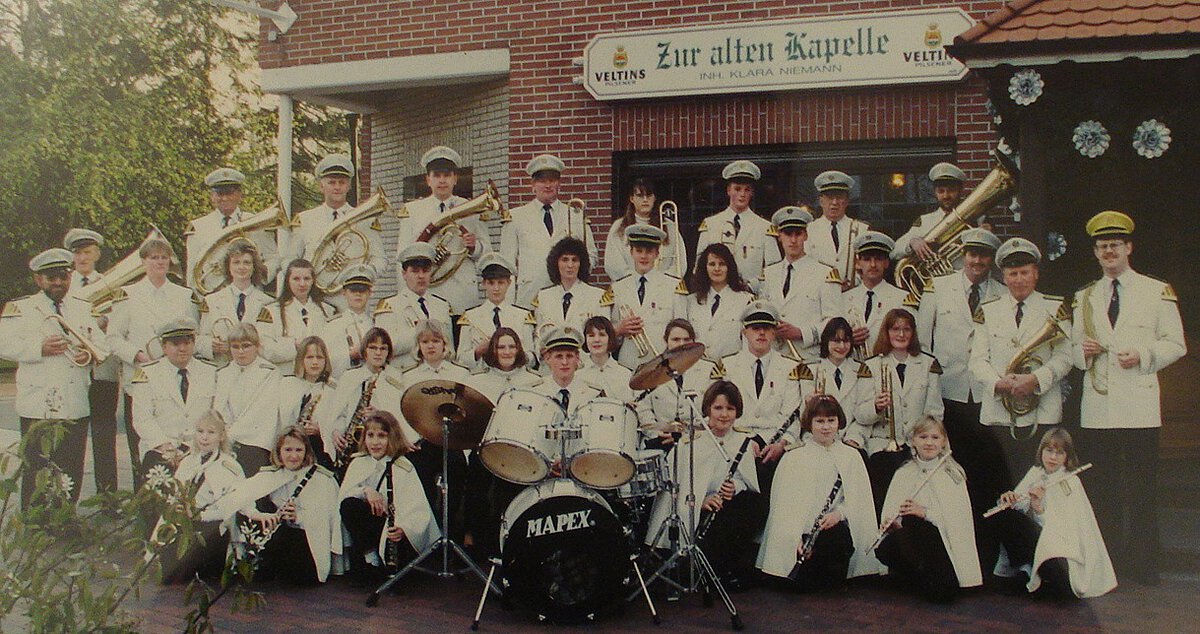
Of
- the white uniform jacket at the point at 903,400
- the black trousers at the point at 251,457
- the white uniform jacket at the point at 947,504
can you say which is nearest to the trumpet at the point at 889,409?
the white uniform jacket at the point at 903,400

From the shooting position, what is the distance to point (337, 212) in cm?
809

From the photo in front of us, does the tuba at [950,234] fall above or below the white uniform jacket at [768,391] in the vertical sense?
above

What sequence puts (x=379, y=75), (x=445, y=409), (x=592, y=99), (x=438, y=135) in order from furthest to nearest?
(x=438, y=135)
(x=379, y=75)
(x=592, y=99)
(x=445, y=409)

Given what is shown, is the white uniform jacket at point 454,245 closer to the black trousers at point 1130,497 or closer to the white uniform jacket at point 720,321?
the white uniform jacket at point 720,321

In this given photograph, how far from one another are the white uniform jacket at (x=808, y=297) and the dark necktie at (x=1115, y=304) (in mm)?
1454

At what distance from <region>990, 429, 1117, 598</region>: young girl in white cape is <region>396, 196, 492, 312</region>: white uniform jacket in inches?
139

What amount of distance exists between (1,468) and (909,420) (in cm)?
469

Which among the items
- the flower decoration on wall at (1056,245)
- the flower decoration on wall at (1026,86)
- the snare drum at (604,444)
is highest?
the flower decoration on wall at (1026,86)

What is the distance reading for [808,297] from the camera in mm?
7211

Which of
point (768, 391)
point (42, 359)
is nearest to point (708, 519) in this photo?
point (768, 391)

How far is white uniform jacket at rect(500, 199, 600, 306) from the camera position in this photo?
7.96m

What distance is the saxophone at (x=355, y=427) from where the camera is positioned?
6.77 meters

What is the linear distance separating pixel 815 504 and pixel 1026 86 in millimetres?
2506

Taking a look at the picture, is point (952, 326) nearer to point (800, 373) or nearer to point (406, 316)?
point (800, 373)
